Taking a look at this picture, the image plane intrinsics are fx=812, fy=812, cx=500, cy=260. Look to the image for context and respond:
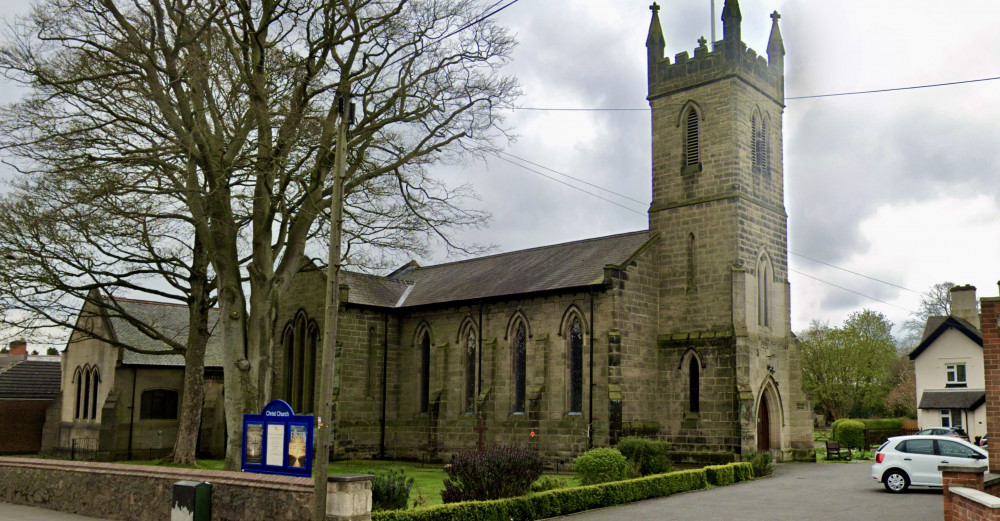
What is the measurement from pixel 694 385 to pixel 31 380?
3587 centimetres

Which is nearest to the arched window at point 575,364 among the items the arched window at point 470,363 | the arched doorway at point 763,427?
the arched window at point 470,363

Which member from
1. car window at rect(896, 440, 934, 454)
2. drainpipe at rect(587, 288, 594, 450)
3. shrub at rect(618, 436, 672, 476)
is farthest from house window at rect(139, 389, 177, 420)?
car window at rect(896, 440, 934, 454)

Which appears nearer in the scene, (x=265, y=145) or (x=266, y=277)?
(x=265, y=145)

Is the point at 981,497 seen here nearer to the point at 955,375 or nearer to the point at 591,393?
the point at 591,393

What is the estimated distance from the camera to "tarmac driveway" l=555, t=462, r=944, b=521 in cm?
1791

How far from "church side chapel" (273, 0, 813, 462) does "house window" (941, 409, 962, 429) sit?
20.5 metres

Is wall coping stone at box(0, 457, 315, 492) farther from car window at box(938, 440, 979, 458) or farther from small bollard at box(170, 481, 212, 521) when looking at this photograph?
car window at box(938, 440, 979, 458)

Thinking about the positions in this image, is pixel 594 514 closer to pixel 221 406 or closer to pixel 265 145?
pixel 265 145

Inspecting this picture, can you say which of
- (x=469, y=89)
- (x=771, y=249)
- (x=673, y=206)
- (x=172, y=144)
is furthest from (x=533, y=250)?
(x=172, y=144)

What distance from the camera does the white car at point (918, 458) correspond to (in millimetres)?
21031

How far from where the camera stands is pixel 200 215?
22.3m

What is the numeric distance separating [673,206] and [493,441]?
38.9 ft

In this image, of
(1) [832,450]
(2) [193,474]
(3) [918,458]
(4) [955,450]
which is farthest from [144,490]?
(1) [832,450]

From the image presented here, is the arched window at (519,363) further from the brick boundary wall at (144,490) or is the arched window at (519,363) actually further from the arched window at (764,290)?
the brick boundary wall at (144,490)
